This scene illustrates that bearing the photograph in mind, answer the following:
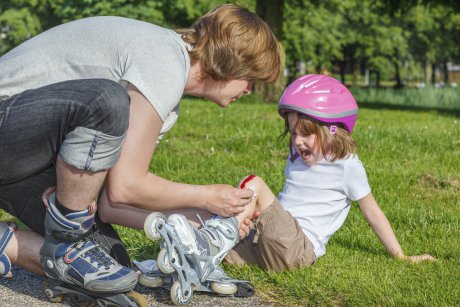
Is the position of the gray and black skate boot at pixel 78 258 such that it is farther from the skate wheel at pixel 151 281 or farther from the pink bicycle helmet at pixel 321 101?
the pink bicycle helmet at pixel 321 101

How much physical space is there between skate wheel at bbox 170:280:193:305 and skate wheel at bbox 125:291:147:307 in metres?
0.12

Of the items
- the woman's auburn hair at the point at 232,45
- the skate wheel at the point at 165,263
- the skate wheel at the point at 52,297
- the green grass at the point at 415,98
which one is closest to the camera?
the skate wheel at the point at 165,263

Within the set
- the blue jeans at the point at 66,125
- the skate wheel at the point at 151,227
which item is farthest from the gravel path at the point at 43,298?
the blue jeans at the point at 66,125

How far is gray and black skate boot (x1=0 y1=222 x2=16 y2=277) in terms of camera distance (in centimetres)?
320

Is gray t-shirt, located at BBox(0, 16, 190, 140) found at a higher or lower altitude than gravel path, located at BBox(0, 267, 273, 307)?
higher

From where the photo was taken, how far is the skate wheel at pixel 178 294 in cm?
294

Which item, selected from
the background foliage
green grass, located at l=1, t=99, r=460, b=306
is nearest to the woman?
green grass, located at l=1, t=99, r=460, b=306

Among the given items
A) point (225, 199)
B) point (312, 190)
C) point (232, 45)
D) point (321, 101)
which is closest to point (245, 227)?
point (225, 199)

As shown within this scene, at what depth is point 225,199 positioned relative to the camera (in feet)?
10.1

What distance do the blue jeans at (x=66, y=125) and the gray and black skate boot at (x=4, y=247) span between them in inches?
15.5

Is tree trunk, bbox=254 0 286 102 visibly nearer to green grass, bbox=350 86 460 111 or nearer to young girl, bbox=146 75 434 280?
green grass, bbox=350 86 460 111

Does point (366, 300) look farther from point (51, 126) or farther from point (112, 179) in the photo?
point (51, 126)

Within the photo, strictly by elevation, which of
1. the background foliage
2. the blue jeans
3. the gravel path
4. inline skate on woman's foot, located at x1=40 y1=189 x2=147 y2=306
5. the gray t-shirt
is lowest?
the background foliage

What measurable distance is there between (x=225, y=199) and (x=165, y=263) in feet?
1.28
